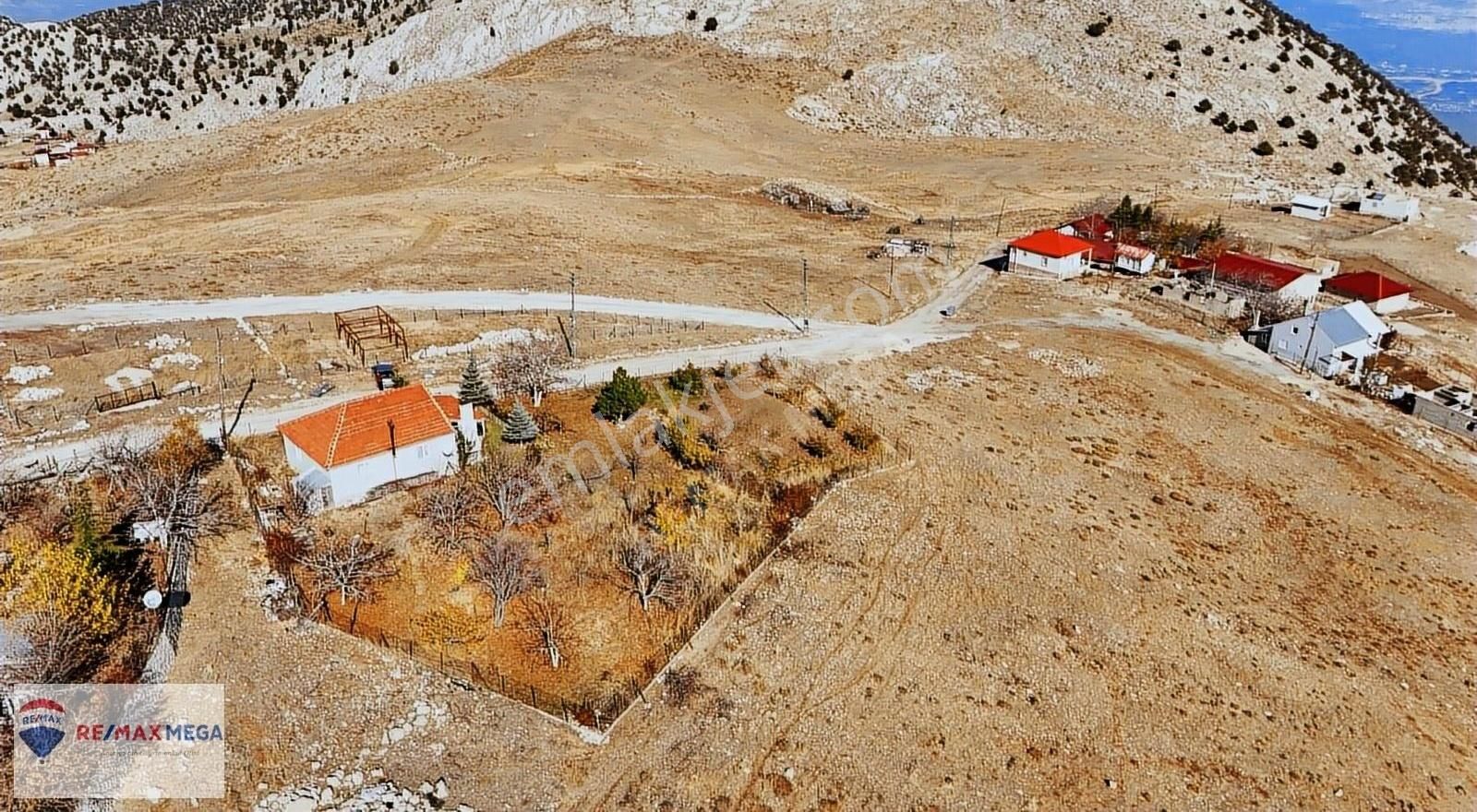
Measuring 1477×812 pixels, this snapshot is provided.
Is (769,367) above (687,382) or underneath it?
underneath

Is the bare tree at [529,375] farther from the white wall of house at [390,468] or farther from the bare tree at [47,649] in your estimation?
the bare tree at [47,649]

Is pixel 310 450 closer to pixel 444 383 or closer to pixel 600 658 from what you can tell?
pixel 444 383

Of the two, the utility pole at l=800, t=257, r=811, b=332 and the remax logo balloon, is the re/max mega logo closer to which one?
the remax logo balloon

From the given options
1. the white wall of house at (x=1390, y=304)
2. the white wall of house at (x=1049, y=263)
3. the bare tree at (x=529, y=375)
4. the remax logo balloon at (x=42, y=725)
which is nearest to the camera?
the remax logo balloon at (x=42, y=725)

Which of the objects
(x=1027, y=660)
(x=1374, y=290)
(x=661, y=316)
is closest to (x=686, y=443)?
(x=1027, y=660)

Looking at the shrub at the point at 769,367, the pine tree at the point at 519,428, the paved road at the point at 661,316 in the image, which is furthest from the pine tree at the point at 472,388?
the shrub at the point at 769,367

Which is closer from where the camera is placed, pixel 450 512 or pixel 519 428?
pixel 450 512

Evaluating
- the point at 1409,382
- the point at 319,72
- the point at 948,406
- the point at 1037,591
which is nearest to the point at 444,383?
the point at 948,406

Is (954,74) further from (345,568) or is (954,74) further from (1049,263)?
(345,568)
